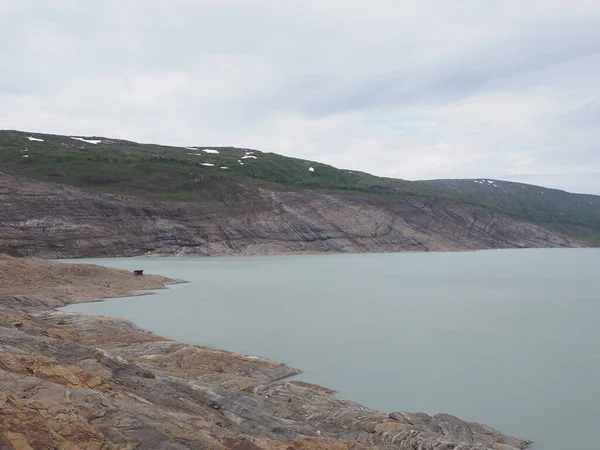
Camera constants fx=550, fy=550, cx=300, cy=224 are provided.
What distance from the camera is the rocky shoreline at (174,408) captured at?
7383 millimetres

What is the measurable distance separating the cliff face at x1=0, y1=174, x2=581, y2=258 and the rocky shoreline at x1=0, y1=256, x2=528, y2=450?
6101 centimetres

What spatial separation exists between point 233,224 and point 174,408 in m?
83.2

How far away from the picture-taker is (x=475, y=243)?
120562 mm

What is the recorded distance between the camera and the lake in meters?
15.6

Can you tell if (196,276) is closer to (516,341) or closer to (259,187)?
(516,341)

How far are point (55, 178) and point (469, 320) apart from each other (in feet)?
260

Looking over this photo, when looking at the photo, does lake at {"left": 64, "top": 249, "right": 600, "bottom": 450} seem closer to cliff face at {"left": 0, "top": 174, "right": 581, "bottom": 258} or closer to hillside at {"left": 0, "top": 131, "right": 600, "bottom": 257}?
cliff face at {"left": 0, "top": 174, "right": 581, "bottom": 258}

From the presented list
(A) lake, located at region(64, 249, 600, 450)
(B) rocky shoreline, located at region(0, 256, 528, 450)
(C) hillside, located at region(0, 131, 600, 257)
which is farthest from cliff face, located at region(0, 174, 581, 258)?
(B) rocky shoreline, located at region(0, 256, 528, 450)

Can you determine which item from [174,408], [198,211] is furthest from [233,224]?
[174,408]

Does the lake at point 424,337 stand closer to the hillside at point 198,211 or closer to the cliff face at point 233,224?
the cliff face at point 233,224

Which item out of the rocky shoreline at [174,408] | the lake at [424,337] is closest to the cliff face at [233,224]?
the lake at [424,337]

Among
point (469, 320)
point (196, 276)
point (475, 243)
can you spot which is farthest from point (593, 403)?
point (475, 243)

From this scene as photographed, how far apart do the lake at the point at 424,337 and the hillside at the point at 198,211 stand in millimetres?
34888

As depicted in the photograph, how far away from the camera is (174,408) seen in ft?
31.6
